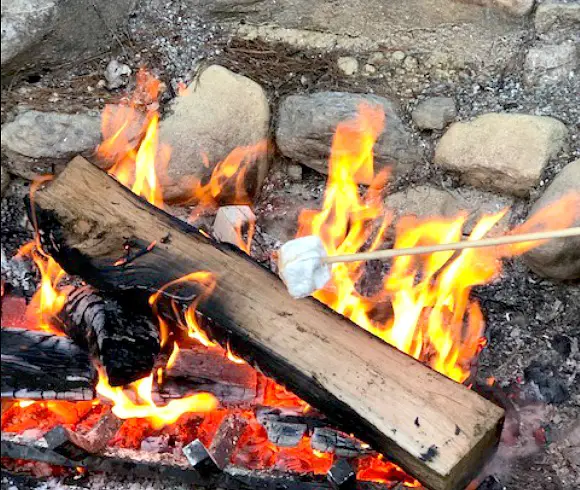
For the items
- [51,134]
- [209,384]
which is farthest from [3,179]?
[209,384]

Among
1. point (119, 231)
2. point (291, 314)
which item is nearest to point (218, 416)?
point (291, 314)

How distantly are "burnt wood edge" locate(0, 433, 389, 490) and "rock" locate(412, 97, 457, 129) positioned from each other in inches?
51.8

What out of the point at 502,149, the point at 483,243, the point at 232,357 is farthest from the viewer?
the point at 502,149

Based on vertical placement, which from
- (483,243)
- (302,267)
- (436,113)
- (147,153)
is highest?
(436,113)

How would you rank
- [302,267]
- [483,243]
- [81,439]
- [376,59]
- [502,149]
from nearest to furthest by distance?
[302,267], [483,243], [81,439], [502,149], [376,59]

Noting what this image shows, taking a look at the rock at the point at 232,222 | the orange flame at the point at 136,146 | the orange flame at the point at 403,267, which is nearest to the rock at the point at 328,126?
the orange flame at the point at 403,267

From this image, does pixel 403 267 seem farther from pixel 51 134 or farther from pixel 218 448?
pixel 51 134

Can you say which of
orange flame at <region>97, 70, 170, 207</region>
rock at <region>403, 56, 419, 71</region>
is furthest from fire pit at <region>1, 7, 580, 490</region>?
rock at <region>403, 56, 419, 71</region>

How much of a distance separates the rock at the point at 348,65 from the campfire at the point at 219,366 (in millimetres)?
764

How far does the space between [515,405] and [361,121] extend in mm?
1108

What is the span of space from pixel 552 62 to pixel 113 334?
1.75m

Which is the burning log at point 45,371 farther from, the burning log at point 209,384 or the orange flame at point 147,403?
the burning log at point 209,384

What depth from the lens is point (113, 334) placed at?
2215 mm

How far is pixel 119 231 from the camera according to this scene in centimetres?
236
